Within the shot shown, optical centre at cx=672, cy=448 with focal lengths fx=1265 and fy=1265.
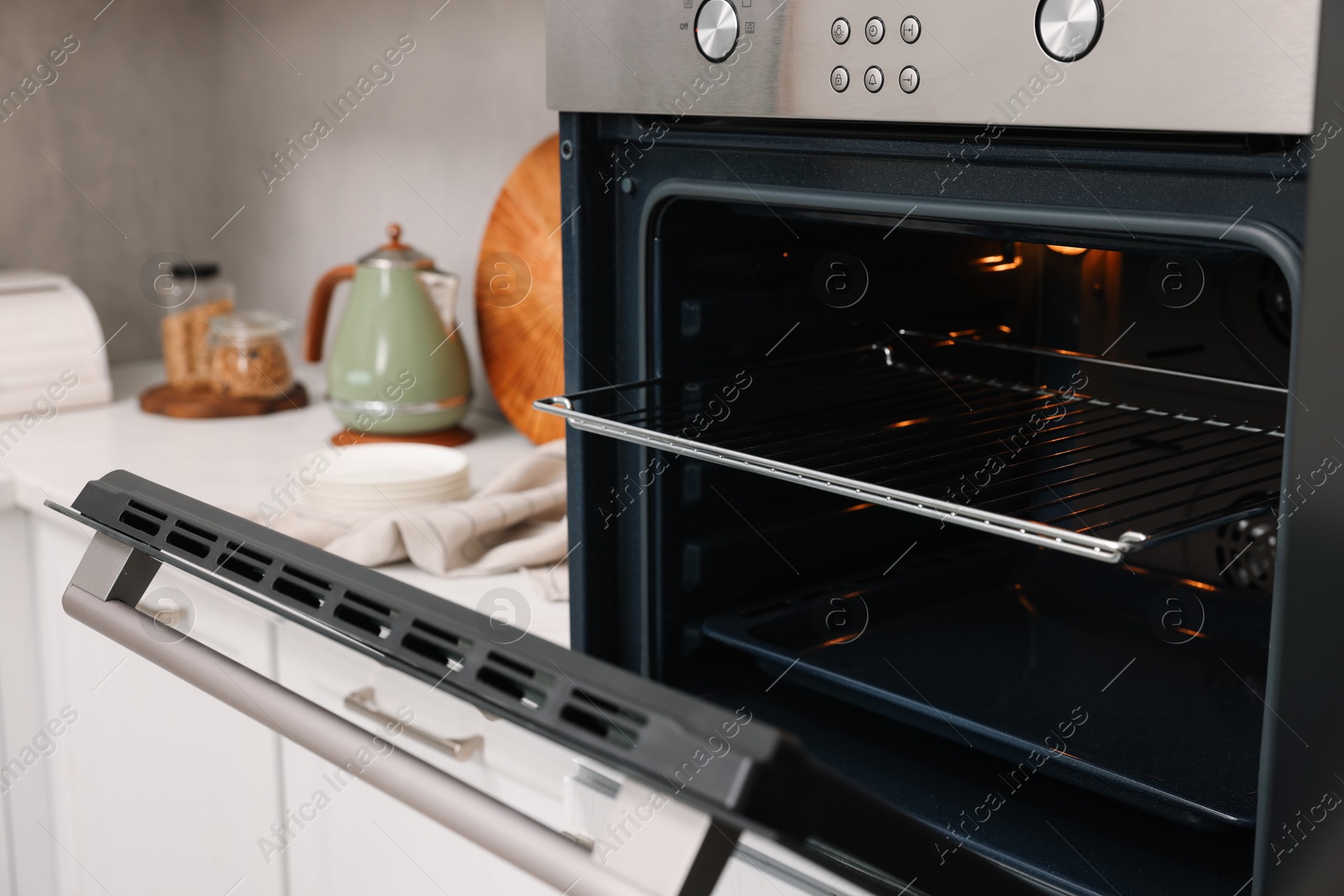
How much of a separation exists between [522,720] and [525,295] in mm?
1240

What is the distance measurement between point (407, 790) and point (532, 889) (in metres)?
0.46

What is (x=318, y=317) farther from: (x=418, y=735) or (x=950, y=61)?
(x=950, y=61)

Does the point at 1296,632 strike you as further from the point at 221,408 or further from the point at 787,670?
the point at 221,408

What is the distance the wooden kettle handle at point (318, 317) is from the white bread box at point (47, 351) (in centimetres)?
31

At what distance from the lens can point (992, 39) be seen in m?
0.60

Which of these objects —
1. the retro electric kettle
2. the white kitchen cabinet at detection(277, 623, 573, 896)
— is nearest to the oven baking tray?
the white kitchen cabinet at detection(277, 623, 573, 896)

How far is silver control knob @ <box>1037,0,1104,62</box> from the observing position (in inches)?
22.1

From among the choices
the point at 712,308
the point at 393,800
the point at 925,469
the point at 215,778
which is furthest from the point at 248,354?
the point at 925,469

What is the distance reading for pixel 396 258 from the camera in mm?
1650

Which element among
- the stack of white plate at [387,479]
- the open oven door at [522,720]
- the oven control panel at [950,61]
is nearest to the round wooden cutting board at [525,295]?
the stack of white plate at [387,479]

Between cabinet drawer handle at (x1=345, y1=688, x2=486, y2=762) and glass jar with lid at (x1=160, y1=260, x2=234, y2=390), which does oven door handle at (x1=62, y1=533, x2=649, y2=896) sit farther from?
glass jar with lid at (x1=160, y1=260, x2=234, y2=390)

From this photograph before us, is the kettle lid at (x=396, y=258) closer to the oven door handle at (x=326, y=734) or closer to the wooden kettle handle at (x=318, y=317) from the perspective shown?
the wooden kettle handle at (x=318, y=317)

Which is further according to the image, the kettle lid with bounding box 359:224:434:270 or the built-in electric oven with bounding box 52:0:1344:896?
the kettle lid with bounding box 359:224:434:270

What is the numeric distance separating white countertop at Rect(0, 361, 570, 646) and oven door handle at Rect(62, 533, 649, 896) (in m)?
0.49
